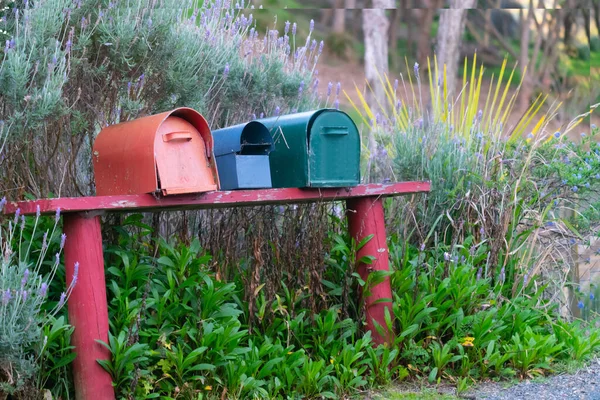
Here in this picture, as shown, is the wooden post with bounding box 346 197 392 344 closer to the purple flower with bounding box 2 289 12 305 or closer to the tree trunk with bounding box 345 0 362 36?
the purple flower with bounding box 2 289 12 305

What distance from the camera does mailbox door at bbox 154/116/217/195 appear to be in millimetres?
3273

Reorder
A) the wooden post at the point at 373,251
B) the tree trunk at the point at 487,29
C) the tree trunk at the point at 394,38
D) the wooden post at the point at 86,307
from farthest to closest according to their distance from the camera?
the tree trunk at the point at 487,29, the tree trunk at the point at 394,38, the wooden post at the point at 373,251, the wooden post at the point at 86,307

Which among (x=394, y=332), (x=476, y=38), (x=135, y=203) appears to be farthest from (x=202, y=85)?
(x=476, y=38)

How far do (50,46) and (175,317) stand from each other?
143 cm

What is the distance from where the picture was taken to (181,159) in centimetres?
337

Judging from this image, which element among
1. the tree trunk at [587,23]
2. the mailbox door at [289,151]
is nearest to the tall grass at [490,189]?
the mailbox door at [289,151]

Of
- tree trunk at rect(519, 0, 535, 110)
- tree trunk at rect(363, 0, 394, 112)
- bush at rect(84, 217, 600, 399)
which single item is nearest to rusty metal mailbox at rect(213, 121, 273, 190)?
bush at rect(84, 217, 600, 399)

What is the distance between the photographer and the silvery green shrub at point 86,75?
3.44 meters

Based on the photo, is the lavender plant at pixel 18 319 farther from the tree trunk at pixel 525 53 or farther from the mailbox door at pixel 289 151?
the tree trunk at pixel 525 53

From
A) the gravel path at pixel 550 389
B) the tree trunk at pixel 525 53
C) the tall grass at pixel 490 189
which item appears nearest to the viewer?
the gravel path at pixel 550 389

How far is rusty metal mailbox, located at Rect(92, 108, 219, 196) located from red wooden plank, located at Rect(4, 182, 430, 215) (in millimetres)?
59

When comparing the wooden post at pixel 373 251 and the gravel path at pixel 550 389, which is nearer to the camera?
the gravel path at pixel 550 389

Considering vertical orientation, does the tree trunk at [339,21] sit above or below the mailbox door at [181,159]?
above

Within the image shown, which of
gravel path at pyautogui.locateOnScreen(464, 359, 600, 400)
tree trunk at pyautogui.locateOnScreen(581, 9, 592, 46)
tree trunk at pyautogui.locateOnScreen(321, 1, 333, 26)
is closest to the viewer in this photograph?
gravel path at pyautogui.locateOnScreen(464, 359, 600, 400)
